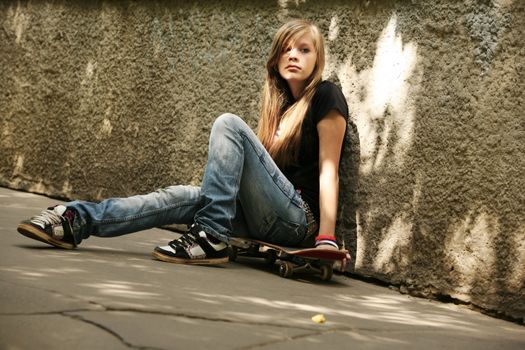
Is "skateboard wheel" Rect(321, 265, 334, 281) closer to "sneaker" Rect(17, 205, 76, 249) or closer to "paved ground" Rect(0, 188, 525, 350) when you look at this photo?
"paved ground" Rect(0, 188, 525, 350)

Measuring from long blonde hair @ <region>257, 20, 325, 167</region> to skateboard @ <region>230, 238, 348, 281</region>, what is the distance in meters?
0.45

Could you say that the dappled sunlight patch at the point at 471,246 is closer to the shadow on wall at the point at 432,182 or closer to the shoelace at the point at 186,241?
the shadow on wall at the point at 432,182

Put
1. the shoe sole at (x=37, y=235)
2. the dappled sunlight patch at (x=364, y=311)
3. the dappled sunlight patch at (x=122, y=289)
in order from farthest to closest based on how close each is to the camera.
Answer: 1. the shoe sole at (x=37, y=235)
2. the dappled sunlight patch at (x=364, y=311)
3. the dappled sunlight patch at (x=122, y=289)

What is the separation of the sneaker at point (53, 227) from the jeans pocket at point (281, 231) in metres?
0.93

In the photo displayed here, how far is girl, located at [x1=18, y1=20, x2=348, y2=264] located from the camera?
151 inches

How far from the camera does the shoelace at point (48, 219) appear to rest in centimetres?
376

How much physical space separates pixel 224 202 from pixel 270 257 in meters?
0.51

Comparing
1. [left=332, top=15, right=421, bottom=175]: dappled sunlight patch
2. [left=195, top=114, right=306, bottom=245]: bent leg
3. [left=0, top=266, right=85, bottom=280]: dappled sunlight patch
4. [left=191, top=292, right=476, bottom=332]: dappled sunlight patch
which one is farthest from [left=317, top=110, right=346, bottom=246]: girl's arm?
[left=0, top=266, right=85, bottom=280]: dappled sunlight patch

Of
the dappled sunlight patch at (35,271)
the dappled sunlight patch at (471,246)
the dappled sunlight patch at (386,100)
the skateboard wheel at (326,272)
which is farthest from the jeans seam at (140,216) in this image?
the dappled sunlight patch at (471,246)

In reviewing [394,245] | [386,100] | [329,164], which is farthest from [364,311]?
[386,100]

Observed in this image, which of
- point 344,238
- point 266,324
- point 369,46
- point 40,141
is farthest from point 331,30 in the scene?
point 40,141

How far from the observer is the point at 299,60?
4.15m

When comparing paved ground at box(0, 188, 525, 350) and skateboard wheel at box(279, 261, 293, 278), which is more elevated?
skateboard wheel at box(279, 261, 293, 278)

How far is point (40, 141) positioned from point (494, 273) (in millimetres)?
3981
